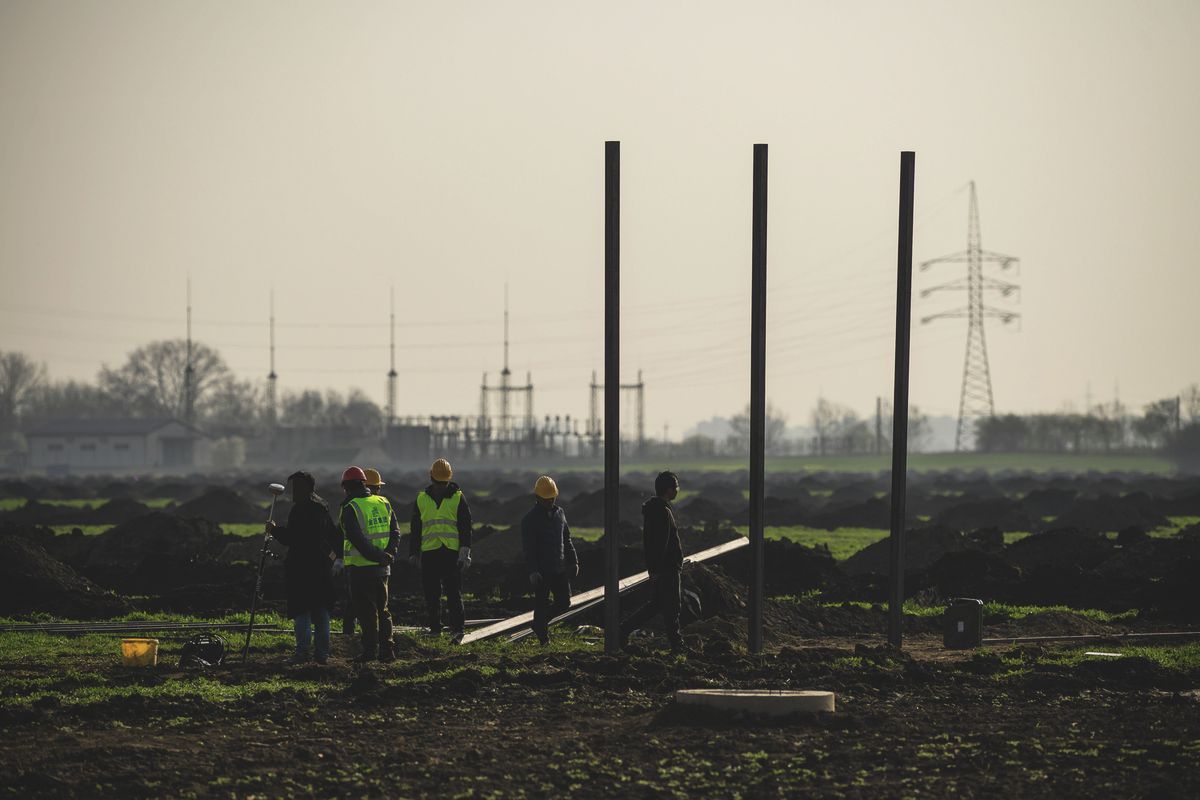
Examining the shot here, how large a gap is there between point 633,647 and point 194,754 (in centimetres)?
709

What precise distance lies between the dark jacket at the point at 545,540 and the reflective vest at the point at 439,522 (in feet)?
2.74

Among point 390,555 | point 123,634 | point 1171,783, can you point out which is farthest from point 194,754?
point 123,634

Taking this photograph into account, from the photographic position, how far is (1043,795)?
10383 mm

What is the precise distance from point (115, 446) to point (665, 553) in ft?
426

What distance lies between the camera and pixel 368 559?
16.9 metres

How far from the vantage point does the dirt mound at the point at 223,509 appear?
55.6 m

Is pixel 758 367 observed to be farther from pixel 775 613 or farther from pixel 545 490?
pixel 775 613

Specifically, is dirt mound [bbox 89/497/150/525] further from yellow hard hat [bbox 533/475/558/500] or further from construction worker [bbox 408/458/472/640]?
yellow hard hat [bbox 533/475/558/500]

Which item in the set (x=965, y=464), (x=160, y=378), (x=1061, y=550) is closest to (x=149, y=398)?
(x=160, y=378)

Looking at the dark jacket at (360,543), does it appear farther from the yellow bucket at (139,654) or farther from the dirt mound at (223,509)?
the dirt mound at (223,509)

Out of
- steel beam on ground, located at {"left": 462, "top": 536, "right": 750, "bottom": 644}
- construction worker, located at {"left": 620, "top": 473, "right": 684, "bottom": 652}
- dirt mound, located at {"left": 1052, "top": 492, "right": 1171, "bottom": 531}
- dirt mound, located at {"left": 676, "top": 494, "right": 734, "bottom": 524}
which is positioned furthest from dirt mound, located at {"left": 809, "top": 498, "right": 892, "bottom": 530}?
construction worker, located at {"left": 620, "top": 473, "right": 684, "bottom": 652}

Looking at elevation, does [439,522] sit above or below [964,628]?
above

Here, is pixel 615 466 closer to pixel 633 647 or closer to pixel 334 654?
pixel 633 647

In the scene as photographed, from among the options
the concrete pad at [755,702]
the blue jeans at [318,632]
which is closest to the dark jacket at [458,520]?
the blue jeans at [318,632]
